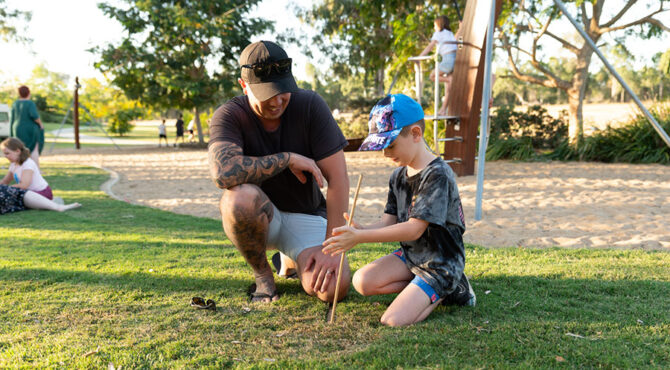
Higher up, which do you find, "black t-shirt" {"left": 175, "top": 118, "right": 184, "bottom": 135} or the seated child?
"black t-shirt" {"left": 175, "top": 118, "right": 184, "bottom": 135}

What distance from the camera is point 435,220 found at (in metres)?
2.71

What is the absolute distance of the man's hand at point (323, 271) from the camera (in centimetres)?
315

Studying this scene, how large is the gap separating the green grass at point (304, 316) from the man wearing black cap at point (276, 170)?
0.90 feet

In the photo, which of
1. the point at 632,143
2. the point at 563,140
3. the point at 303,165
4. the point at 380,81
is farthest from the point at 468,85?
the point at 380,81

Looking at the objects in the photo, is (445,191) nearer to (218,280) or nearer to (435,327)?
(435,327)

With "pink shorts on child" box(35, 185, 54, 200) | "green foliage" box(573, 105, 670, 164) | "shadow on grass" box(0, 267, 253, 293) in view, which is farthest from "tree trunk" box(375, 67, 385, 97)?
"shadow on grass" box(0, 267, 253, 293)

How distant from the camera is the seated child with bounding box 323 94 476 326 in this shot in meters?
2.74

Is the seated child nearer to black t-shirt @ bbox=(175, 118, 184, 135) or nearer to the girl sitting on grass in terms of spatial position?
the girl sitting on grass

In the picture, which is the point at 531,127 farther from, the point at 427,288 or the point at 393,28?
the point at 427,288

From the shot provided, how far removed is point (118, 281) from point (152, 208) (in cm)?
389

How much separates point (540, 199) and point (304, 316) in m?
5.51

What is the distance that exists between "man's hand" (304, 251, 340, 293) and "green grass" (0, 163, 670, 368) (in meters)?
0.16

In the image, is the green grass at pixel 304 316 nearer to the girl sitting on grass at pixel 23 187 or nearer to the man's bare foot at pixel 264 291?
the man's bare foot at pixel 264 291

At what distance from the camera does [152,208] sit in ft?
24.5
